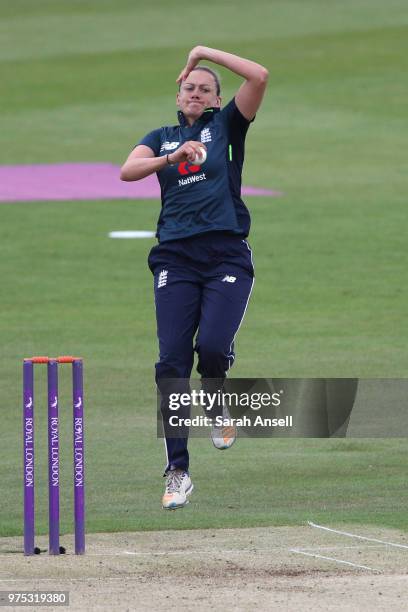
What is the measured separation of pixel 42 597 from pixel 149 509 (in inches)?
126

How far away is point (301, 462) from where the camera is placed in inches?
518

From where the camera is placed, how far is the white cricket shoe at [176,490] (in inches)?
369

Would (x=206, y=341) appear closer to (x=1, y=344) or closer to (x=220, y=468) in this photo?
(x=220, y=468)

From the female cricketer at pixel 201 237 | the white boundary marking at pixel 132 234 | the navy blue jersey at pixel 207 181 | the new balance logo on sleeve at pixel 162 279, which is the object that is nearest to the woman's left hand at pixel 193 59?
the female cricketer at pixel 201 237

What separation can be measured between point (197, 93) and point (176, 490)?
93.1 inches

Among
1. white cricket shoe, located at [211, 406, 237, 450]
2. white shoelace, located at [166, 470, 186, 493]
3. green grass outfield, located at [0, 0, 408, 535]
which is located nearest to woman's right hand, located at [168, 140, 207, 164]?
white cricket shoe, located at [211, 406, 237, 450]

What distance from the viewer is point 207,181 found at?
369 inches

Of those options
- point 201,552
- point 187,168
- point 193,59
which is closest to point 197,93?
point 193,59

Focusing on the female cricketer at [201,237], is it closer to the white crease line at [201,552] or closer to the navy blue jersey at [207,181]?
the navy blue jersey at [207,181]

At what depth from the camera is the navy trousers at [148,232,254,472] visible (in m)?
9.42

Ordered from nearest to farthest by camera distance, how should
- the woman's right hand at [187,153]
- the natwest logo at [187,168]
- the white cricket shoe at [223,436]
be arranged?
the woman's right hand at [187,153], the natwest logo at [187,168], the white cricket shoe at [223,436]

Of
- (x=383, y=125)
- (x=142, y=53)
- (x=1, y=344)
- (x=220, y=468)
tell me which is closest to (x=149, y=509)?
(x=220, y=468)

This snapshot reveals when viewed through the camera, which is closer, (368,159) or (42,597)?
(42,597)

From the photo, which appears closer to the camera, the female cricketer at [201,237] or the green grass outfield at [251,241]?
the female cricketer at [201,237]
